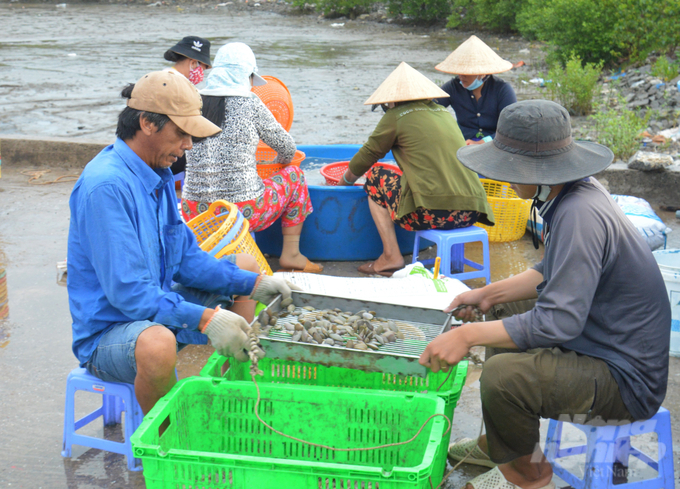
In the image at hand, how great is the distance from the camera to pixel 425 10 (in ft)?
70.5

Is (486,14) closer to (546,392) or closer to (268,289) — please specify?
(268,289)

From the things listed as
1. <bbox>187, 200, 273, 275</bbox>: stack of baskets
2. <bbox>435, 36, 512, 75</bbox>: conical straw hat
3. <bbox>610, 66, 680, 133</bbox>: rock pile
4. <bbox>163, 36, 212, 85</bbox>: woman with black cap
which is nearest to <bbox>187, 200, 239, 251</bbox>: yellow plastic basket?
<bbox>187, 200, 273, 275</bbox>: stack of baskets

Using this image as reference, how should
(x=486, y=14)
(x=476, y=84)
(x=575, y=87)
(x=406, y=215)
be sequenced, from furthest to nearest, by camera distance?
(x=486, y=14) < (x=575, y=87) < (x=476, y=84) < (x=406, y=215)

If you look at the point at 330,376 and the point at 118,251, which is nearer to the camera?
the point at 118,251

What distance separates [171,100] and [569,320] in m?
1.53

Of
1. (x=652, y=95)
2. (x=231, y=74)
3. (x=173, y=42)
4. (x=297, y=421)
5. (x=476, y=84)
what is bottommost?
(x=297, y=421)

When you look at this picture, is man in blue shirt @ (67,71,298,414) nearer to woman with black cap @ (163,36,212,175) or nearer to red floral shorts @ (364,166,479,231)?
red floral shorts @ (364,166,479,231)

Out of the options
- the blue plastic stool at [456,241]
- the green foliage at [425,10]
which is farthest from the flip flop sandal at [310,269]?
the green foliage at [425,10]

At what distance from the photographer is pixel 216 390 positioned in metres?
2.14

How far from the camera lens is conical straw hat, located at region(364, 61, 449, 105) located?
389 centimetres

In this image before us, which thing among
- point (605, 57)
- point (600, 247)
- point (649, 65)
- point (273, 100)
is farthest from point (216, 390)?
point (605, 57)

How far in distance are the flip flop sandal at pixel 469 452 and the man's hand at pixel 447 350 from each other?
1.85ft

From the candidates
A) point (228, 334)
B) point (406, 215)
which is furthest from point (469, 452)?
point (406, 215)

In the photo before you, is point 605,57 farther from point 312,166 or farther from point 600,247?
point 600,247
